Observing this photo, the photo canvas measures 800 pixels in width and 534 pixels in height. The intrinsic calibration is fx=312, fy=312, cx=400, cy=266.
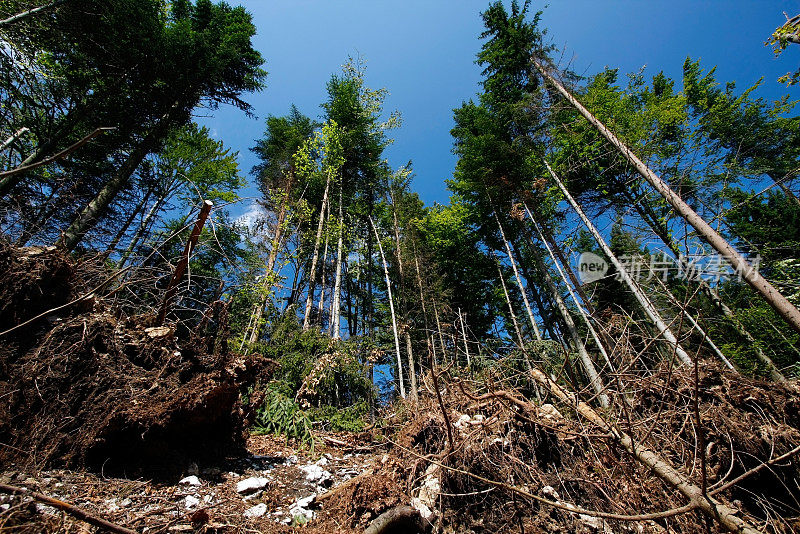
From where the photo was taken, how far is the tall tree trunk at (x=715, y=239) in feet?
15.6

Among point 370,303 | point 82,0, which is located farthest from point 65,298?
point 370,303

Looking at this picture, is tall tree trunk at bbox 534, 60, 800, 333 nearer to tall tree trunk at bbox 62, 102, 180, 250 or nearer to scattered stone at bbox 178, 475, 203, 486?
scattered stone at bbox 178, 475, 203, 486

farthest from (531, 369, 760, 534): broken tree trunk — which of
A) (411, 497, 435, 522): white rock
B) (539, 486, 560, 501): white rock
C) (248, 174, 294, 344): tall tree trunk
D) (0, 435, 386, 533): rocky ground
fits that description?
(248, 174, 294, 344): tall tree trunk

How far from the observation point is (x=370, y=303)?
1444 centimetres

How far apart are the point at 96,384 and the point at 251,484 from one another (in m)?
1.87

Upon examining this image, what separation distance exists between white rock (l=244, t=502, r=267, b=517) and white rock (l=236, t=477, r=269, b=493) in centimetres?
31

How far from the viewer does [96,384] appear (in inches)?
124

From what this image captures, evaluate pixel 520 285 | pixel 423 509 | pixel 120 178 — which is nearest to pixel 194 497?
pixel 423 509

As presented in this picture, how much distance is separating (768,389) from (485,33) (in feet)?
52.1

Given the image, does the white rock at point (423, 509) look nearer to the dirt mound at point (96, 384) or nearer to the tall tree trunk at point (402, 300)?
the dirt mound at point (96, 384)

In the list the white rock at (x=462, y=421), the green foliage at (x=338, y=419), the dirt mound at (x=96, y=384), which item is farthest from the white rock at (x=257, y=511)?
the green foliage at (x=338, y=419)

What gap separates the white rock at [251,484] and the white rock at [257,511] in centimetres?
31

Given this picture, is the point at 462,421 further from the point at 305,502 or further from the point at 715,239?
the point at 715,239

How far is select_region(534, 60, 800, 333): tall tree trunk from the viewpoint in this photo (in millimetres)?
4757
